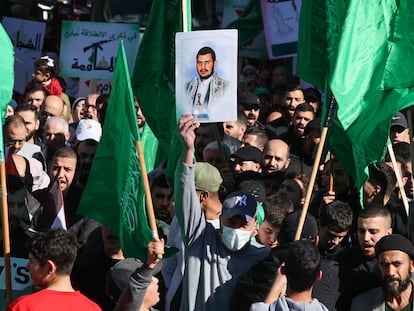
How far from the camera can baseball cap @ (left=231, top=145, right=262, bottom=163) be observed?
9.43 meters

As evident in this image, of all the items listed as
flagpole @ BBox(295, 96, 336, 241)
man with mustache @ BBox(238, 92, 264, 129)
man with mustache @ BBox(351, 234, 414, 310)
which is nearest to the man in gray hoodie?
flagpole @ BBox(295, 96, 336, 241)

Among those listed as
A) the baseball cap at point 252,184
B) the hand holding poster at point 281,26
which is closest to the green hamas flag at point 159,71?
the baseball cap at point 252,184

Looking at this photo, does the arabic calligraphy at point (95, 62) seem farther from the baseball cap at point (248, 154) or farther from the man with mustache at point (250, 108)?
the baseball cap at point (248, 154)

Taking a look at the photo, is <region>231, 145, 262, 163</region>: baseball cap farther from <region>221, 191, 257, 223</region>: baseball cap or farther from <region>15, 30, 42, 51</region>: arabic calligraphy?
<region>15, 30, 42, 51</region>: arabic calligraphy

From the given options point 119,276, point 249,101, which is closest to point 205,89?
point 119,276

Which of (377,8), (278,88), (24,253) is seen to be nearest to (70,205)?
(24,253)

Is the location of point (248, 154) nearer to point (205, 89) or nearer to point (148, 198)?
point (205, 89)

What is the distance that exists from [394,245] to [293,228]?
658 mm

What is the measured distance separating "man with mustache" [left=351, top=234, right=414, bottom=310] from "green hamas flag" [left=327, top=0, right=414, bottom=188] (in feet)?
2.63

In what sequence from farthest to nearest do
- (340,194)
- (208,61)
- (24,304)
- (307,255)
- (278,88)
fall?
(278,88) → (340,194) → (208,61) → (307,255) → (24,304)

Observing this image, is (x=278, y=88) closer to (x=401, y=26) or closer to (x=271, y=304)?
(x=401, y=26)

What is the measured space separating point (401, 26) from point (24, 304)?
10.4 feet

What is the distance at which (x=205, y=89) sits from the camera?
23.3ft

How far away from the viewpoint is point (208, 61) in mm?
7121
